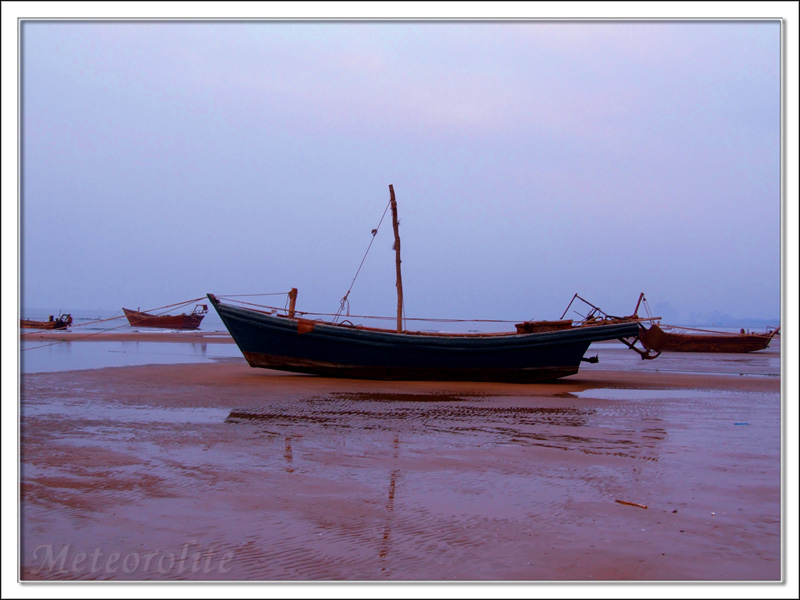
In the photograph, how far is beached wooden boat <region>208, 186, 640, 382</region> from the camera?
17.5 metres

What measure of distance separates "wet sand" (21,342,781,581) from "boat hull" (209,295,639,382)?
404 centimetres

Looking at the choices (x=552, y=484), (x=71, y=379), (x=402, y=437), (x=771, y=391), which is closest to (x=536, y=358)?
(x=771, y=391)

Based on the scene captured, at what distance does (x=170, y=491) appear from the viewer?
22.2ft

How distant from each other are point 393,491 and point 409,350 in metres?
10.7

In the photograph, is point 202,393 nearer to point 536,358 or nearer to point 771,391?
point 536,358

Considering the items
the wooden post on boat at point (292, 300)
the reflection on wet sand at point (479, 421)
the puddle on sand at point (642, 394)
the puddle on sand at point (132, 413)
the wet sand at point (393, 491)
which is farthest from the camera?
the wooden post on boat at point (292, 300)

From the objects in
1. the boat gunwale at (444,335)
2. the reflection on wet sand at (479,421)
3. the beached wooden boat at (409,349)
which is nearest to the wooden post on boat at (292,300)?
the beached wooden boat at (409,349)

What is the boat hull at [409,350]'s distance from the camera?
17500 millimetres

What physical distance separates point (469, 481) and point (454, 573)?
252cm

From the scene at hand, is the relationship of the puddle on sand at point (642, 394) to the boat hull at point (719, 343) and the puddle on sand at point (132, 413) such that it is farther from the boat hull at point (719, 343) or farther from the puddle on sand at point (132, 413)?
the boat hull at point (719, 343)

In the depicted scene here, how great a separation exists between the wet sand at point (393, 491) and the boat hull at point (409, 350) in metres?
4.04

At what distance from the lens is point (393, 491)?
693cm

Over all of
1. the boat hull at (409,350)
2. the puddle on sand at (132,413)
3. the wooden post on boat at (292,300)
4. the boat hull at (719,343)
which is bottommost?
the boat hull at (719,343)

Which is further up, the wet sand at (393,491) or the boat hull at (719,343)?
the wet sand at (393,491)
